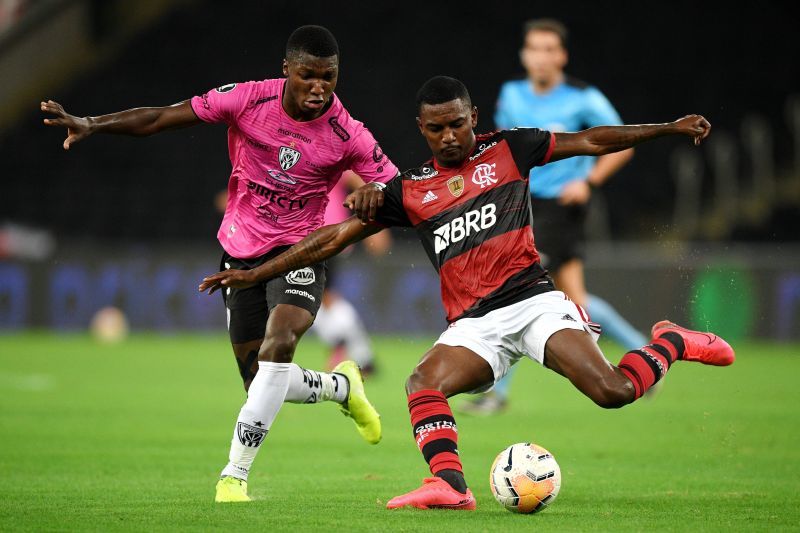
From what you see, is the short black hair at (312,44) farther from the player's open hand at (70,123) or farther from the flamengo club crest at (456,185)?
the player's open hand at (70,123)

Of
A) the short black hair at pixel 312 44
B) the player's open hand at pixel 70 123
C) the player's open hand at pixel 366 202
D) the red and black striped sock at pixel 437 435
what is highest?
the short black hair at pixel 312 44

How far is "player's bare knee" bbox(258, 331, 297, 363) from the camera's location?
5777 mm

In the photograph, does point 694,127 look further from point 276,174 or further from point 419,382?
point 276,174

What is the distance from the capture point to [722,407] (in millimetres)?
10398

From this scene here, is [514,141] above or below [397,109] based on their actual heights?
below

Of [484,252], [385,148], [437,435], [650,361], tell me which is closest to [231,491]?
[437,435]

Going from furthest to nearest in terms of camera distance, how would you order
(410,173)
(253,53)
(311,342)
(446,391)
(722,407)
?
(253,53), (311,342), (722,407), (410,173), (446,391)

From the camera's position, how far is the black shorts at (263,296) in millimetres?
6047

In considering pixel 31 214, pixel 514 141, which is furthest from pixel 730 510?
pixel 31 214

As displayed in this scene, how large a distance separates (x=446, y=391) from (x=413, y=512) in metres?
0.63

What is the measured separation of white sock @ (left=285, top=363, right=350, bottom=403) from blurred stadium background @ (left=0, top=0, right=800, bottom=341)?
913 cm

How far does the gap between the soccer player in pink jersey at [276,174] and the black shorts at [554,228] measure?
3478mm

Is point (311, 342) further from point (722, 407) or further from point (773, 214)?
point (722, 407)

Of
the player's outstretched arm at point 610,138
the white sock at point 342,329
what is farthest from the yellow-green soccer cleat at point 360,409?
the white sock at point 342,329
